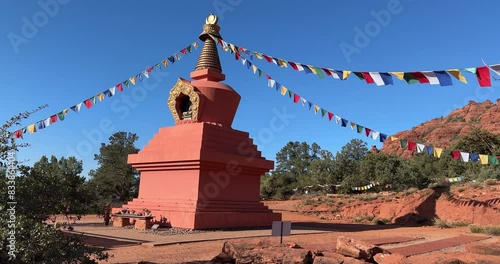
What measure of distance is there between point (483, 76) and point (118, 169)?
75.8 feet

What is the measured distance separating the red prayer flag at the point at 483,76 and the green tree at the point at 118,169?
2251cm

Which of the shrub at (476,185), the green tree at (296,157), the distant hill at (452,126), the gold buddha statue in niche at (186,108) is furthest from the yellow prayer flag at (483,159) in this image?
the distant hill at (452,126)

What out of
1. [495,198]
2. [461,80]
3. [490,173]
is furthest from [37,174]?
[490,173]

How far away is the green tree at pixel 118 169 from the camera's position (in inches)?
1001

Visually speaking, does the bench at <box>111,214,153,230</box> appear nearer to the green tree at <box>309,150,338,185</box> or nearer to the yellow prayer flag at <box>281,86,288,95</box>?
the yellow prayer flag at <box>281,86,288,95</box>

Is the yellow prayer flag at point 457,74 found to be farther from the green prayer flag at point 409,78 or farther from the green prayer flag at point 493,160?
the green prayer flag at point 493,160

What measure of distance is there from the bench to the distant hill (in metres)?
76.1

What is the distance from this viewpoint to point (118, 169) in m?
25.7

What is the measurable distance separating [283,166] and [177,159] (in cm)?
4748

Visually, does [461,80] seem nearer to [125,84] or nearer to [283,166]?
[125,84]

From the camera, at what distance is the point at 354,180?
125 ft

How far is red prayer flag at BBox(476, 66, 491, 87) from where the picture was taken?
7.49 metres

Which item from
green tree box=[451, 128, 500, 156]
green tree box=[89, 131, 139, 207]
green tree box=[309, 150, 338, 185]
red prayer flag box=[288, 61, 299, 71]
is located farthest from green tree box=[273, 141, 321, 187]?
red prayer flag box=[288, 61, 299, 71]

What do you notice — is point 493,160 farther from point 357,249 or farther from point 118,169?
point 118,169
